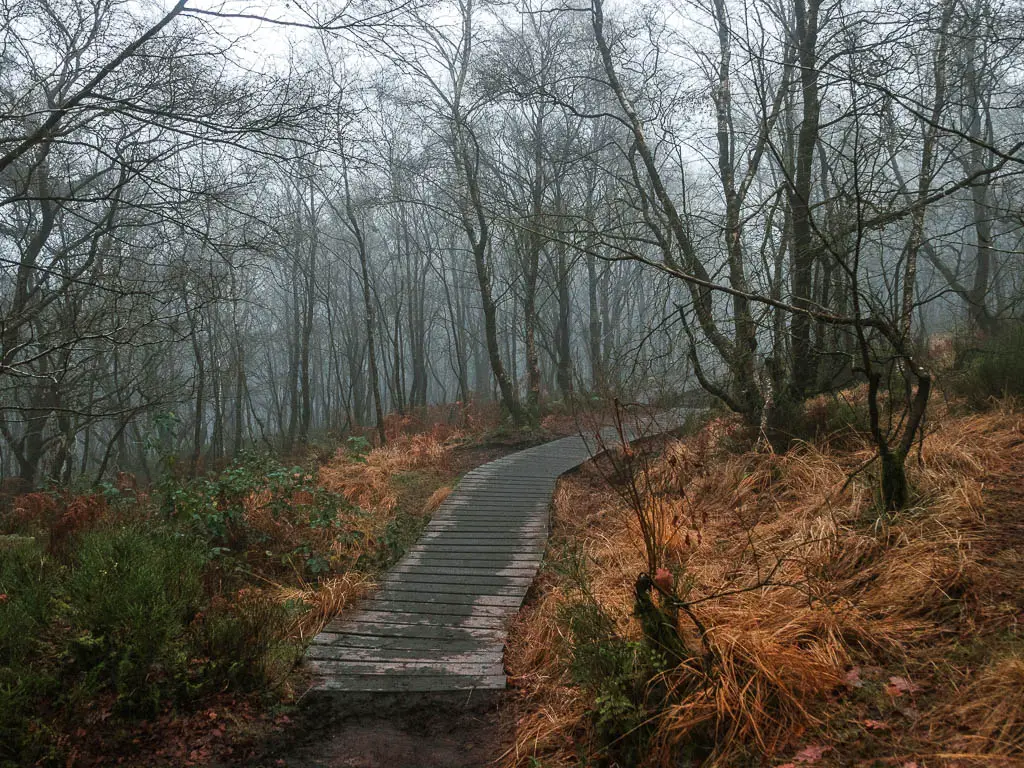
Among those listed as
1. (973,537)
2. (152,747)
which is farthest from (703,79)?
(152,747)

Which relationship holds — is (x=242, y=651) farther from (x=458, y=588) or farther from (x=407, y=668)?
(x=458, y=588)

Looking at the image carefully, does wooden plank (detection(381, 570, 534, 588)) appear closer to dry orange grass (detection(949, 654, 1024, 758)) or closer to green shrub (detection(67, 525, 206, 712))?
green shrub (detection(67, 525, 206, 712))

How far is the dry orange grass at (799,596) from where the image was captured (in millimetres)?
3086

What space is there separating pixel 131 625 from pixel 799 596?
3889 millimetres

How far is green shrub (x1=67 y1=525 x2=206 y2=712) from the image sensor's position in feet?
12.7

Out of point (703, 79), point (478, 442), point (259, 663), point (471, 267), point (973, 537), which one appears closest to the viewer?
point (973, 537)

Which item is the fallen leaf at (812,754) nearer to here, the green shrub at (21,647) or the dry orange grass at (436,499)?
the green shrub at (21,647)

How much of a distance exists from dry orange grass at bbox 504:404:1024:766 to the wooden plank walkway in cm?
34

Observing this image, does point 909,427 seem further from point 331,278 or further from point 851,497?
point 331,278

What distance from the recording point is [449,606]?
5590 mm

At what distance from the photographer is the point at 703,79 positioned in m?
9.49

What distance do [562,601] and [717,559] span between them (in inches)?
47.1

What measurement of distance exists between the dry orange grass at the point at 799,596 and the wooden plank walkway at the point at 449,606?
34cm

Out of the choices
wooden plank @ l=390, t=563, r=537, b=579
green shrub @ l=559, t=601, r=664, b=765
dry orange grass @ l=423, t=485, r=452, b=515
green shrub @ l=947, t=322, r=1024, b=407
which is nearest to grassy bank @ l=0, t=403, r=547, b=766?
wooden plank @ l=390, t=563, r=537, b=579
